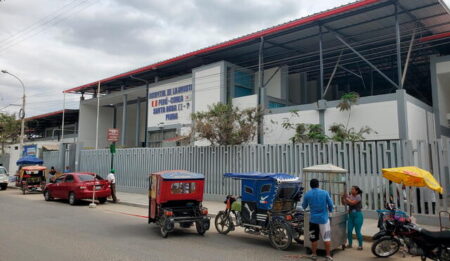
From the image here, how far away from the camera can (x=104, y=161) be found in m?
23.7

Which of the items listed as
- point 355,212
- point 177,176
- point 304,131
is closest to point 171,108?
point 304,131

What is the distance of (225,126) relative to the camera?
16.6 metres

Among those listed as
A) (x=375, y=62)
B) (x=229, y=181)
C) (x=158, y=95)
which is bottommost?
(x=229, y=181)

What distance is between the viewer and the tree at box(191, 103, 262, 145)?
16.7 m

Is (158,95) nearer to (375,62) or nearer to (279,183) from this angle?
(375,62)

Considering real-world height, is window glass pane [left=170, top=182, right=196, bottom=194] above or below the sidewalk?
above

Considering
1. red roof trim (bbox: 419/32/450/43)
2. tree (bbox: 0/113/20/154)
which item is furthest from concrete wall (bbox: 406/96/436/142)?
tree (bbox: 0/113/20/154)

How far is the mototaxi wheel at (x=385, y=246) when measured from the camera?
24.0 feet

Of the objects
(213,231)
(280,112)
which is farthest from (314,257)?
(280,112)

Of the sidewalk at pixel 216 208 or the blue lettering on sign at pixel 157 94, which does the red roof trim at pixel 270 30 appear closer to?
the blue lettering on sign at pixel 157 94

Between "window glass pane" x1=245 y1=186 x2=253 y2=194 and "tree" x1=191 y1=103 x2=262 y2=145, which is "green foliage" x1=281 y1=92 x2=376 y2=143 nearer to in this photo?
"tree" x1=191 y1=103 x2=262 y2=145

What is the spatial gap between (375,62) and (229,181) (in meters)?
15.2

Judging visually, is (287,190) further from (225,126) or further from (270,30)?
(270,30)

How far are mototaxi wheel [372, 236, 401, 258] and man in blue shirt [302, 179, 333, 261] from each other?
1051 millimetres
